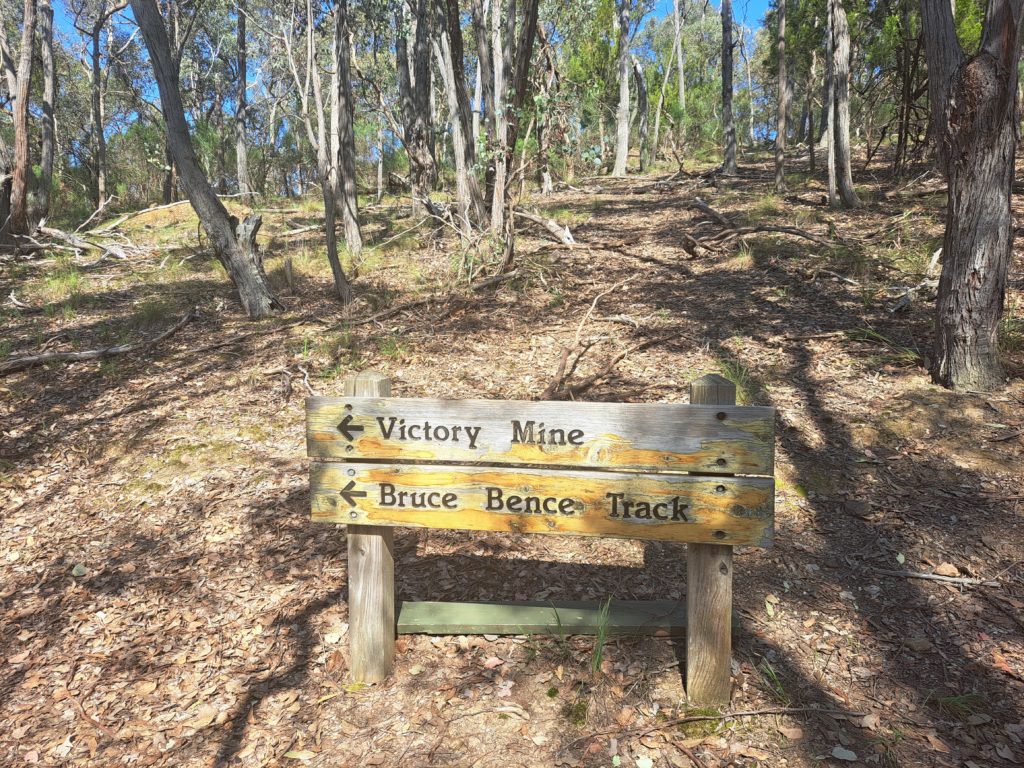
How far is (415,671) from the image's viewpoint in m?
2.84

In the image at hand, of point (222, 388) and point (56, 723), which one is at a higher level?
point (222, 388)

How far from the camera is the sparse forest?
102 inches

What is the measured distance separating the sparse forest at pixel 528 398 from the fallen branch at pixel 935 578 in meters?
0.02

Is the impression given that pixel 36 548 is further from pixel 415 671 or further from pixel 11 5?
pixel 11 5

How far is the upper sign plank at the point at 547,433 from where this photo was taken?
2.24m

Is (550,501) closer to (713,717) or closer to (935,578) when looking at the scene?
(713,717)

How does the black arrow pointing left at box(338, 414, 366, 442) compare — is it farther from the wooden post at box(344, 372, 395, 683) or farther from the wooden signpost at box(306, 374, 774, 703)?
the wooden post at box(344, 372, 395, 683)

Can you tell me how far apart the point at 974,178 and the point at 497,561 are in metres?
4.40

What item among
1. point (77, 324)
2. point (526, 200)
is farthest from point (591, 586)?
point (526, 200)

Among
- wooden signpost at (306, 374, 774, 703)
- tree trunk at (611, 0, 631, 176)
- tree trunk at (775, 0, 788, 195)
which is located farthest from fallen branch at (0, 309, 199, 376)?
tree trunk at (611, 0, 631, 176)

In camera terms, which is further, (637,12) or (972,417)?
(637,12)

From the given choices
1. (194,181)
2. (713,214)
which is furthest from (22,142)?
(713,214)

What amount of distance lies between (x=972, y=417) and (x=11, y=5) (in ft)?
101

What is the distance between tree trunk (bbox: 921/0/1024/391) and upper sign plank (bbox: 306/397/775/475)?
11.4ft
